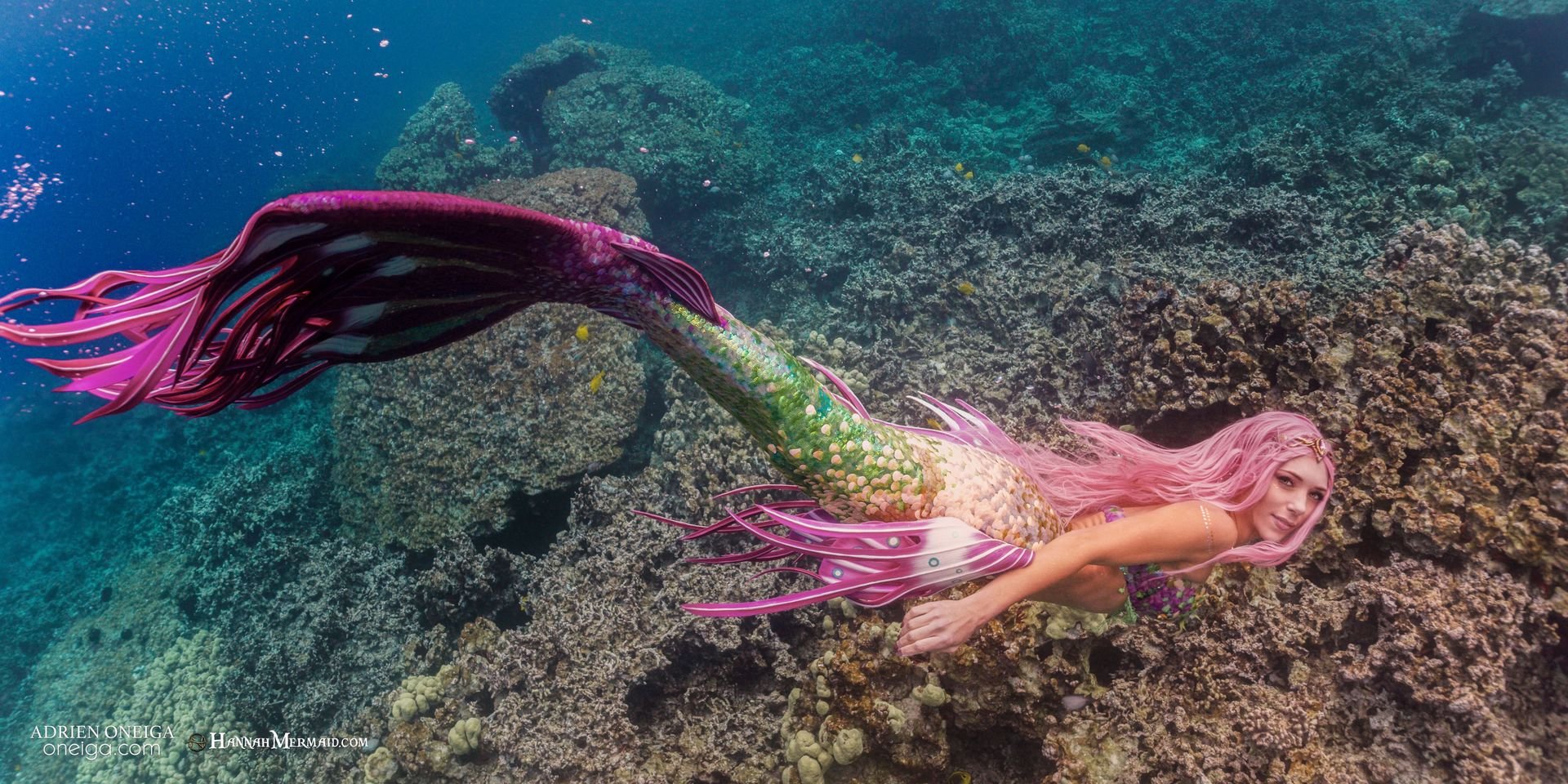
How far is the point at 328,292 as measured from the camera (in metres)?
1.36

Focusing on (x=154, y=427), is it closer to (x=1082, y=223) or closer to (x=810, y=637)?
(x=810, y=637)

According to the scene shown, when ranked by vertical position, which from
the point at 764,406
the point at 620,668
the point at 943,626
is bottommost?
the point at 620,668

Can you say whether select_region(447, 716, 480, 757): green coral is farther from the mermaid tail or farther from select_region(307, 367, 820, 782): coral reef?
the mermaid tail

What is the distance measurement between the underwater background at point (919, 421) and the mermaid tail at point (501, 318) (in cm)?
89

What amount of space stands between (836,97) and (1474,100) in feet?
38.9

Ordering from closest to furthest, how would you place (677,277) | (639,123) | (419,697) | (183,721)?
(677,277) < (419,697) < (183,721) < (639,123)

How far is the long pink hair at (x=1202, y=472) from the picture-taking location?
2.14 meters

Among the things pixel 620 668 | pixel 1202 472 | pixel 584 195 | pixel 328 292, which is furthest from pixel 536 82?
pixel 1202 472

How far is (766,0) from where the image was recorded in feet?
94.5

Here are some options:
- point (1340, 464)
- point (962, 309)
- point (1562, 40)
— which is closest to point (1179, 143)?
point (1562, 40)

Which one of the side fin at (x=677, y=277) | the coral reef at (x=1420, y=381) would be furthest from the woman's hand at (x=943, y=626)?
the coral reef at (x=1420, y=381)

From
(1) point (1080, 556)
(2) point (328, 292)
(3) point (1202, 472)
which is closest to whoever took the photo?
(2) point (328, 292)

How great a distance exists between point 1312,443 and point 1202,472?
1.11ft

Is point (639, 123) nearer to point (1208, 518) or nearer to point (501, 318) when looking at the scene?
point (501, 318)
